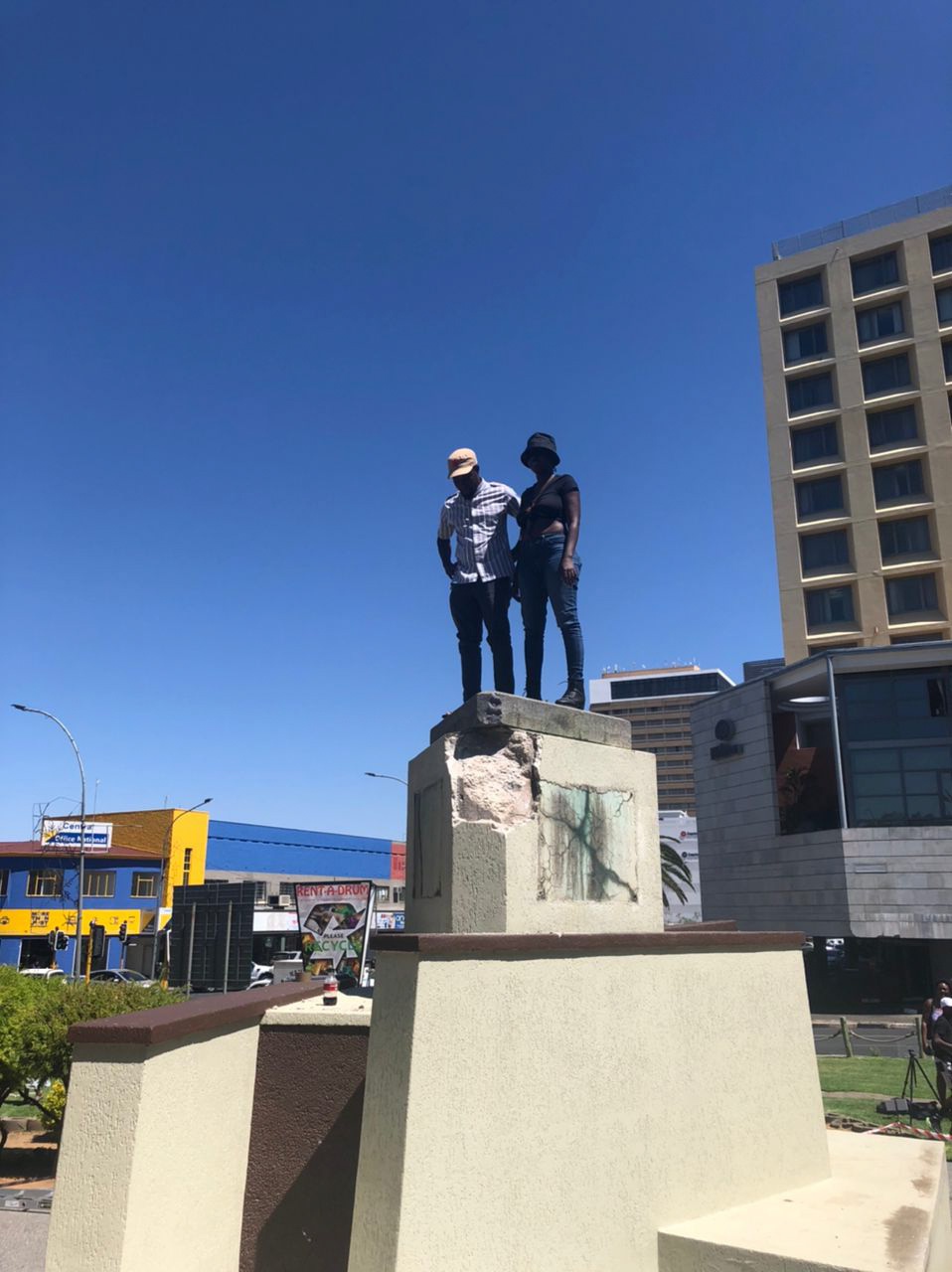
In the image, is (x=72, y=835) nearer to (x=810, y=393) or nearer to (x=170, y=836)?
(x=170, y=836)

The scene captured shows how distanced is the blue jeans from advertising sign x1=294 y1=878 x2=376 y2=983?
13.2 metres

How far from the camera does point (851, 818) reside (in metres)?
31.7

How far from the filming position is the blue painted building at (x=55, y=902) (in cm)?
4406

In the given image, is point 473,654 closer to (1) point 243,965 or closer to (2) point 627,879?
(2) point 627,879

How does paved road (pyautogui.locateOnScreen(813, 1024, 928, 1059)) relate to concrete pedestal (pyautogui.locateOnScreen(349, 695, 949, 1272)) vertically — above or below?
below

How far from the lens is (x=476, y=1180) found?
12.6ft

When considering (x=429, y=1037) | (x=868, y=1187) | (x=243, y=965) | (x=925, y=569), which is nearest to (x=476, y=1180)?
(x=429, y=1037)

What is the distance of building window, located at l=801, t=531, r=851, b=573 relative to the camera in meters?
42.3

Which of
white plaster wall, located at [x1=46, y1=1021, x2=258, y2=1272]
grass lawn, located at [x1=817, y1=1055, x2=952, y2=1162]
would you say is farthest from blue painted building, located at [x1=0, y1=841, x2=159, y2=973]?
white plaster wall, located at [x1=46, y1=1021, x2=258, y2=1272]

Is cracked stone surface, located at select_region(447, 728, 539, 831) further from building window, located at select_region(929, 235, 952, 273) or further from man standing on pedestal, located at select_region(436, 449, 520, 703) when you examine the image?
building window, located at select_region(929, 235, 952, 273)

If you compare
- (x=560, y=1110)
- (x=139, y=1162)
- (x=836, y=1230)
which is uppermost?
(x=560, y=1110)

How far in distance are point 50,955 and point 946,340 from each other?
4953 centimetres

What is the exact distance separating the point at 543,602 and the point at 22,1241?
23.9 ft

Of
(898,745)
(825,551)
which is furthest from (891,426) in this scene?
(898,745)
